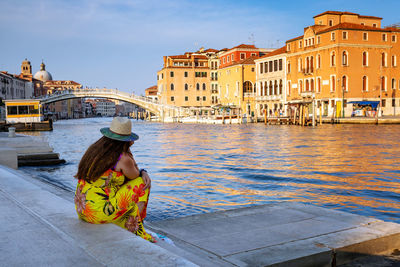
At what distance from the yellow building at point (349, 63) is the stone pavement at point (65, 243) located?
34.5 meters

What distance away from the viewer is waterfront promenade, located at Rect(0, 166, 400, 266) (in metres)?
2.41

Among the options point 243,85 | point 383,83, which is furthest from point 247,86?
point 383,83

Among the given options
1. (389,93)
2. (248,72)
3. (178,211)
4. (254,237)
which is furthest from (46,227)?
(248,72)

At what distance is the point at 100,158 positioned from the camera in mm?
2990

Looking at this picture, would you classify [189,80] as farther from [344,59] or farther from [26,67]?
[26,67]

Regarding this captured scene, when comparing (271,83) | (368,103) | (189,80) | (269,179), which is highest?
(189,80)

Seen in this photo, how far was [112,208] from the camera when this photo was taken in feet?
9.82

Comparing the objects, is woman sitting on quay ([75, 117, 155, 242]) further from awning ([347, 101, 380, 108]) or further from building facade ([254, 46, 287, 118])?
building facade ([254, 46, 287, 118])

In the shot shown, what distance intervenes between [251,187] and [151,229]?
393 centimetres

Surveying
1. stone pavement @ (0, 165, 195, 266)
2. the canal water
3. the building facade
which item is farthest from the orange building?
A: stone pavement @ (0, 165, 195, 266)

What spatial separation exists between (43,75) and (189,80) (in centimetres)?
8592

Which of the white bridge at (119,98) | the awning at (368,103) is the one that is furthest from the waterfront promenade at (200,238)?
the white bridge at (119,98)

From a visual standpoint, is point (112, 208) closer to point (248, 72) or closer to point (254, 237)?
point (254, 237)

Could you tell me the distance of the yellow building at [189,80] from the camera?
61781mm
